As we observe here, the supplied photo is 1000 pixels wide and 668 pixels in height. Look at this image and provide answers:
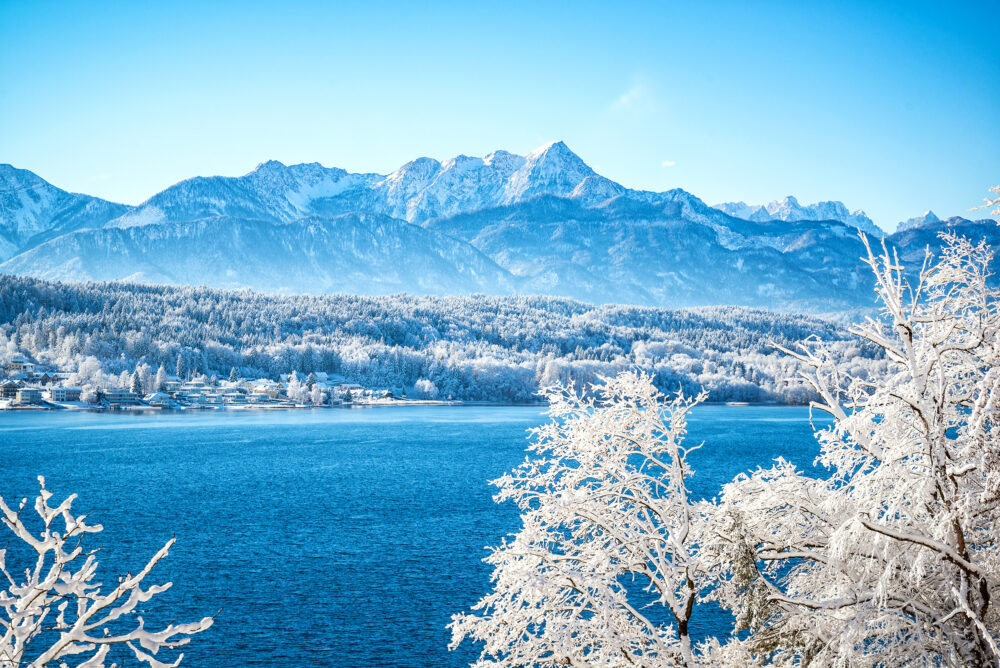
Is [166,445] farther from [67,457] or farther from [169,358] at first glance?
[169,358]

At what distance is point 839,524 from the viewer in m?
10.1

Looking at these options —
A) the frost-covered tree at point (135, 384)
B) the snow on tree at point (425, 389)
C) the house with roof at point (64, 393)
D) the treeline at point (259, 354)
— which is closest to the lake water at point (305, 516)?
the house with roof at point (64, 393)

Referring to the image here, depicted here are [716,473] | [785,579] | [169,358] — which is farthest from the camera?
[169,358]

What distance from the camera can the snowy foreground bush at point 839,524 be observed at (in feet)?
29.0

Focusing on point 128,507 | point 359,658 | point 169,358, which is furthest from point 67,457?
point 169,358

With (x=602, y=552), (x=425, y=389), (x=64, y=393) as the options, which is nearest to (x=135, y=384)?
(x=64, y=393)

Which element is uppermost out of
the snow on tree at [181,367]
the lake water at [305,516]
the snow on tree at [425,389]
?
the snow on tree at [181,367]

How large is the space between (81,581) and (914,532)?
8.61 m

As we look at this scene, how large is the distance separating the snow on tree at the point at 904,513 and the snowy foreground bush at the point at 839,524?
3 centimetres

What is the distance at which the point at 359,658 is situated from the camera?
79.9ft

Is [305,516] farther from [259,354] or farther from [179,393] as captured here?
[259,354]

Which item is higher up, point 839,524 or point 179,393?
point 839,524

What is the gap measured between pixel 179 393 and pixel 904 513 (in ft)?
494

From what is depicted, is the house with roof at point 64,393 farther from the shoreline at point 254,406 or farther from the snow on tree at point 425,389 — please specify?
the snow on tree at point 425,389
